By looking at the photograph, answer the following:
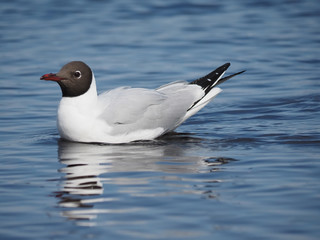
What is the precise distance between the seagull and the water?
0.51ft

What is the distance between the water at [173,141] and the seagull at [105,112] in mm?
157

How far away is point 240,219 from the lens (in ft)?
18.2

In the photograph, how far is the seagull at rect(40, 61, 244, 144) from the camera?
27.1 feet

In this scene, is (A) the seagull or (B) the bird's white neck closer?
(A) the seagull

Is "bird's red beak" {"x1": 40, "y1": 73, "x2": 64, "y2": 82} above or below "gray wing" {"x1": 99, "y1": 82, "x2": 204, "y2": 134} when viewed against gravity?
above

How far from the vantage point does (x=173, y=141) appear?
8578 millimetres

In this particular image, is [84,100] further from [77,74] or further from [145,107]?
[145,107]

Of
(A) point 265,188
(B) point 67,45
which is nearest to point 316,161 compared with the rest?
(A) point 265,188

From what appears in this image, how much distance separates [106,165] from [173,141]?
152 centimetres

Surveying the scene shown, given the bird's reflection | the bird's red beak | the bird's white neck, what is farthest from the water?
the bird's red beak

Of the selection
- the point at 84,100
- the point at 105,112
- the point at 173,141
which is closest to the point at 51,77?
the point at 84,100

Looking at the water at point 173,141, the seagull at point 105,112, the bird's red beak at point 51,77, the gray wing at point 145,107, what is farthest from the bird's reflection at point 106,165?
the bird's red beak at point 51,77

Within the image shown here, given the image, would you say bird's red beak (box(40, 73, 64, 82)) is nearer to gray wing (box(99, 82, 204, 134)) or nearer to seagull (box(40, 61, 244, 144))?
seagull (box(40, 61, 244, 144))

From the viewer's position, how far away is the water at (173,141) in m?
5.62
